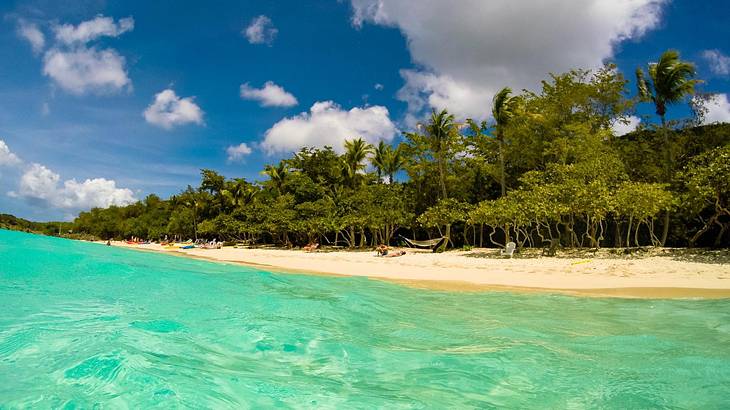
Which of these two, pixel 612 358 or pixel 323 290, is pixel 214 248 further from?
pixel 612 358

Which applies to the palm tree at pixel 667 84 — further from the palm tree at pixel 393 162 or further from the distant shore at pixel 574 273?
the palm tree at pixel 393 162

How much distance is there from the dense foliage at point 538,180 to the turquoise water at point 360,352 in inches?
385

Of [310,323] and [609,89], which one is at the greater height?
[609,89]

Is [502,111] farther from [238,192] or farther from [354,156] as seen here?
[238,192]

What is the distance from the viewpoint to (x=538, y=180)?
73.7 feet

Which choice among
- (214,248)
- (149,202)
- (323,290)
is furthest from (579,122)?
(149,202)

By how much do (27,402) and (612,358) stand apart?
6.35 meters

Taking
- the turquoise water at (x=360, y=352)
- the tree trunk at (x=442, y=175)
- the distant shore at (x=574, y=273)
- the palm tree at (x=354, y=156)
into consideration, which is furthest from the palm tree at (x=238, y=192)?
the turquoise water at (x=360, y=352)

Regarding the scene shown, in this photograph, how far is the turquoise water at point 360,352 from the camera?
391 cm

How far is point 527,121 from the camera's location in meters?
27.0

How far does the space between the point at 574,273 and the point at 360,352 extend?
11.1m

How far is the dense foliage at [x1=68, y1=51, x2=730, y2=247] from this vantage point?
18.2 meters

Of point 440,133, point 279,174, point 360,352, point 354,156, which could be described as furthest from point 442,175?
point 360,352

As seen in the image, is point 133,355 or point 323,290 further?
point 323,290
